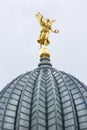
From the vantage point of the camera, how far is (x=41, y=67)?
180 feet

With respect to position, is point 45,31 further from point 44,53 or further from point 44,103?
point 44,103

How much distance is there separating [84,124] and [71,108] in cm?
215

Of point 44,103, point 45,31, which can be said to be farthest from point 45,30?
point 44,103

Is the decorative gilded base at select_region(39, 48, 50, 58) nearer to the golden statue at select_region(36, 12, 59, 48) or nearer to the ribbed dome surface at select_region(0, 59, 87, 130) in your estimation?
the golden statue at select_region(36, 12, 59, 48)

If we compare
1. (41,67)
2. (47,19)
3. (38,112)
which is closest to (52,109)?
(38,112)

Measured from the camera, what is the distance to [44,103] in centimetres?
4634

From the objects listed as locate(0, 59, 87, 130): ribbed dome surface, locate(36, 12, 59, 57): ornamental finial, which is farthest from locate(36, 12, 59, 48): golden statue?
locate(0, 59, 87, 130): ribbed dome surface

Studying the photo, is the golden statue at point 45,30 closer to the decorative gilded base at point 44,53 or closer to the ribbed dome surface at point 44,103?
the decorative gilded base at point 44,53

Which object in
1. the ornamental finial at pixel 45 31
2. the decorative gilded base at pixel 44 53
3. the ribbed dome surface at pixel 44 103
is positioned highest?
the ornamental finial at pixel 45 31

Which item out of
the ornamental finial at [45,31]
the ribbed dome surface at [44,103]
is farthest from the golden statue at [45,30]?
the ribbed dome surface at [44,103]

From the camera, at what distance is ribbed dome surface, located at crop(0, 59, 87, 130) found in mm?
43688

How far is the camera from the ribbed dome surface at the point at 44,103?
43688mm

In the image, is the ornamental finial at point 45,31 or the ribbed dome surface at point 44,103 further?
the ornamental finial at point 45,31

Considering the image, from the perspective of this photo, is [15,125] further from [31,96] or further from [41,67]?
[41,67]
